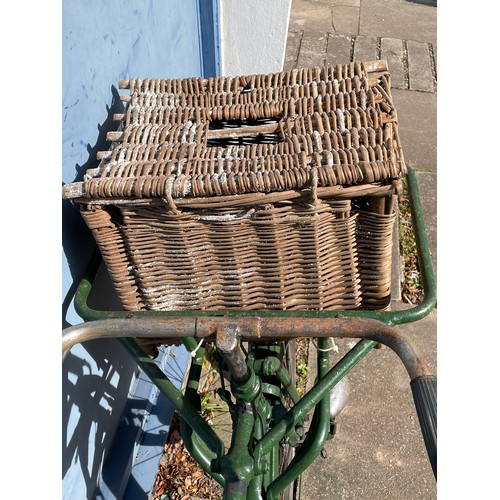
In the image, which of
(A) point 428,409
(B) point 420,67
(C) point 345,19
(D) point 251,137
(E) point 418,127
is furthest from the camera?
(C) point 345,19

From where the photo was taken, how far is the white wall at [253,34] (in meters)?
3.51

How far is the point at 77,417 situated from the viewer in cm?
189

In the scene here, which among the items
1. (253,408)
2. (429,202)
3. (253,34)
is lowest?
(429,202)

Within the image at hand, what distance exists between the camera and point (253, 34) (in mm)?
3662

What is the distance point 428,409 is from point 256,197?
23.7 inches

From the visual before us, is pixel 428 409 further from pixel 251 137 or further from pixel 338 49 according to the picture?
pixel 338 49

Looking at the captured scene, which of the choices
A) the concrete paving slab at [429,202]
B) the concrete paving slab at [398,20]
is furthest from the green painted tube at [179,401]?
the concrete paving slab at [398,20]

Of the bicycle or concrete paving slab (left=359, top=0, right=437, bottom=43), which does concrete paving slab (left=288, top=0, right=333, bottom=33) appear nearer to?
concrete paving slab (left=359, top=0, right=437, bottom=43)

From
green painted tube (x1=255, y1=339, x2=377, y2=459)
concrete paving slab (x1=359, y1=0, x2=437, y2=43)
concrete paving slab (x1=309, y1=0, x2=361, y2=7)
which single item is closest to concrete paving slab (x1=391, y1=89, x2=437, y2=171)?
concrete paving slab (x1=359, y1=0, x2=437, y2=43)

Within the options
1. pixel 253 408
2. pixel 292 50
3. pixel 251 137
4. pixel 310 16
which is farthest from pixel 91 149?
pixel 310 16

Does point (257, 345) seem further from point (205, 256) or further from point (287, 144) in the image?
point (287, 144)

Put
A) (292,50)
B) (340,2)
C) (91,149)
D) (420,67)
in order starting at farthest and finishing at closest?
(340,2), (292,50), (420,67), (91,149)
